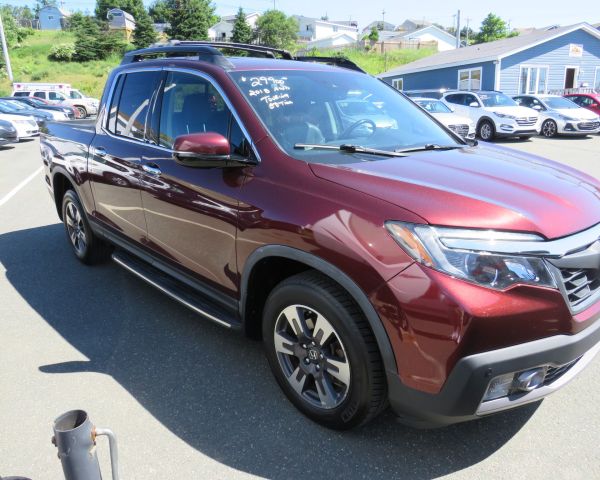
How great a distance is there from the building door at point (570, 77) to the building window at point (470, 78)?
532 centimetres

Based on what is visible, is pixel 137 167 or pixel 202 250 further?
pixel 137 167

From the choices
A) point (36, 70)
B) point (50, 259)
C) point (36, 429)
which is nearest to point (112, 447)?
point (36, 429)

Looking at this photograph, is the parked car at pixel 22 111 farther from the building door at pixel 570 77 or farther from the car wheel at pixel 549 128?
the building door at pixel 570 77

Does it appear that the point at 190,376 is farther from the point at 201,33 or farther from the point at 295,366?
the point at 201,33

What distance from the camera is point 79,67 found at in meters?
56.9

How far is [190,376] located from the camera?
3.16 m

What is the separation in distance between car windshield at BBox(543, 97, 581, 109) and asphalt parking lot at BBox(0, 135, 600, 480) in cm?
1786

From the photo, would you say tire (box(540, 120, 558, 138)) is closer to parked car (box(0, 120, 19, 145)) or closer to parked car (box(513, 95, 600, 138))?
parked car (box(513, 95, 600, 138))

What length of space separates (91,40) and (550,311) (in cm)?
6814

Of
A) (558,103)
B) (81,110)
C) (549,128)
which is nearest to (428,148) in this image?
(549,128)

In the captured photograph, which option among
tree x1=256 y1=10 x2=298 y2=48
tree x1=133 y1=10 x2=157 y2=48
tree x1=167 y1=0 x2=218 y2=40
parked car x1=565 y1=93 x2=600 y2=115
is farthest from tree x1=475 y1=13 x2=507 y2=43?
parked car x1=565 y1=93 x2=600 y2=115

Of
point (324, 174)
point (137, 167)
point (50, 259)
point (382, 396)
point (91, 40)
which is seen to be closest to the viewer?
point (382, 396)

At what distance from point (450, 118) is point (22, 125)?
14.2 meters

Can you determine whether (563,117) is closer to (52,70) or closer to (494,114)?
(494,114)
